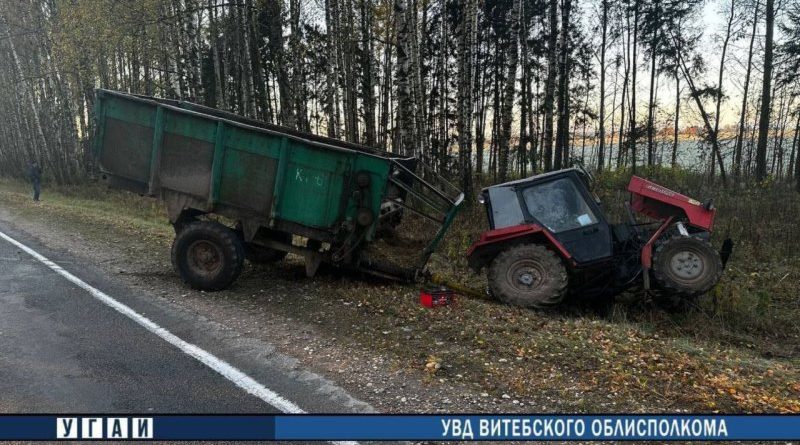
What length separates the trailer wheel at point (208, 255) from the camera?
7.16 meters

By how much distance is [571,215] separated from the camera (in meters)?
6.98

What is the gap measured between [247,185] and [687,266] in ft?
18.9

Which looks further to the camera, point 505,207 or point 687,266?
point 505,207

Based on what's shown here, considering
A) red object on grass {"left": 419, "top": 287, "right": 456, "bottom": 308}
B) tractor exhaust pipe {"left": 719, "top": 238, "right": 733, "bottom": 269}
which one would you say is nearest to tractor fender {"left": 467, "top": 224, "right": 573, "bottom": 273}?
red object on grass {"left": 419, "top": 287, "right": 456, "bottom": 308}

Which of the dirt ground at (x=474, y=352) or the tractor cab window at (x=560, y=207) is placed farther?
the tractor cab window at (x=560, y=207)

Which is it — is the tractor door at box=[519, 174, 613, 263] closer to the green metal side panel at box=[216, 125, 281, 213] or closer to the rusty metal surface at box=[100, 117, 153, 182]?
the green metal side panel at box=[216, 125, 281, 213]

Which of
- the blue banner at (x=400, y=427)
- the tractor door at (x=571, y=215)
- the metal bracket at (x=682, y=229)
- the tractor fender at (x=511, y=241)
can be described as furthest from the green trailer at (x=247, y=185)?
the blue banner at (x=400, y=427)

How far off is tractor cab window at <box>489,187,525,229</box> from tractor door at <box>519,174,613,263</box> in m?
0.12

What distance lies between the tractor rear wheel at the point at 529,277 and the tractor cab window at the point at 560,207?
0.43m

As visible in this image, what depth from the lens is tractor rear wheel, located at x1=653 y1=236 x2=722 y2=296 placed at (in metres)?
6.40

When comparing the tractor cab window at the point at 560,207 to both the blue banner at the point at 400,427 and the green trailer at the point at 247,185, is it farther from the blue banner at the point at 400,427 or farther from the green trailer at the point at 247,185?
the blue banner at the point at 400,427

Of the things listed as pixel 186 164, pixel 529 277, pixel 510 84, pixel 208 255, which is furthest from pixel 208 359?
pixel 510 84

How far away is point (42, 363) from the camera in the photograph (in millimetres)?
4816

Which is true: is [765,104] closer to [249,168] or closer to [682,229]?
[682,229]
